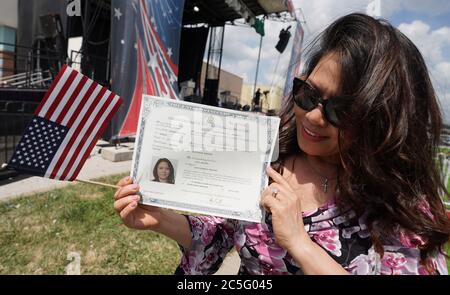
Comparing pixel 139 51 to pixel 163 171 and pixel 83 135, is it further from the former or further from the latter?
pixel 163 171

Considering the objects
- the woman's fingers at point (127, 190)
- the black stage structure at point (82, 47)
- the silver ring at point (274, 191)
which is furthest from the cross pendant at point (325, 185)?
the black stage structure at point (82, 47)

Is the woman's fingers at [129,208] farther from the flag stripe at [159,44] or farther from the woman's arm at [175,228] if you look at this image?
the flag stripe at [159,44]

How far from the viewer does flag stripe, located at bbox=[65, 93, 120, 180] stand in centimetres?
136

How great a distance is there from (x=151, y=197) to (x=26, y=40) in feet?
35.8

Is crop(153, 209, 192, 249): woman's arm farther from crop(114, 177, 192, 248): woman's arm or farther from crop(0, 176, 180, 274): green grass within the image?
crop(0, 176, 180, 274): green grass

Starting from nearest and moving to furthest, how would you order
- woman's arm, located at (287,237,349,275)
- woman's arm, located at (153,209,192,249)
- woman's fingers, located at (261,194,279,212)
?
1. woman's arm, located at (287,237,349,275)
2. woman's fingers, located at (261,194,279,212)
3. woman's arm, located at (153,209,192,249)

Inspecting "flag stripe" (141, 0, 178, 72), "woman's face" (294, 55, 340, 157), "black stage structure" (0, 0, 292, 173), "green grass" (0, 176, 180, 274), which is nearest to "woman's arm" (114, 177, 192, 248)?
"woman's face" (294, 55, 340, 157)

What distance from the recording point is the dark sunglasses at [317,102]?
97 cm

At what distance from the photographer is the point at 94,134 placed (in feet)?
4.58

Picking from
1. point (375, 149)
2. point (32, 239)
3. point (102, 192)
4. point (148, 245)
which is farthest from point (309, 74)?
point (102, 192)

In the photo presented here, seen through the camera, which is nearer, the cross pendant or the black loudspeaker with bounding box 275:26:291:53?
the cross pendant

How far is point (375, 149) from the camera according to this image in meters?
1.00

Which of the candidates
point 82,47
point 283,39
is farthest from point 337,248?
point 283,39

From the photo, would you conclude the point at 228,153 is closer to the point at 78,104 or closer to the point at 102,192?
the point at 78,104
